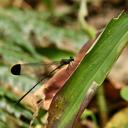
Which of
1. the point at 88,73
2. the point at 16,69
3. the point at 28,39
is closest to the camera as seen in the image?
the point at 88,73

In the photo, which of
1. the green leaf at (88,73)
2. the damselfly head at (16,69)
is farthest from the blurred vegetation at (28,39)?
the green leaf at (88,73)

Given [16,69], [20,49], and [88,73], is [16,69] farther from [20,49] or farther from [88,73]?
[20,49]

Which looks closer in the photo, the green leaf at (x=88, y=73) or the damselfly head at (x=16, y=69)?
the green leaf at (x=88, y=73)

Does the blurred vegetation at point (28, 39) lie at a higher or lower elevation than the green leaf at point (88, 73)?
lower

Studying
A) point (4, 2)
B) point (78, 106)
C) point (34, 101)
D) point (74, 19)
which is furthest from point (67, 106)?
point (74, 19)

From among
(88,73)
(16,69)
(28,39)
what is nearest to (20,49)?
(28,39)

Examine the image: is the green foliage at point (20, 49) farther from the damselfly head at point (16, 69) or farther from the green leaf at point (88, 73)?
the green leaf at point (88, 73)
